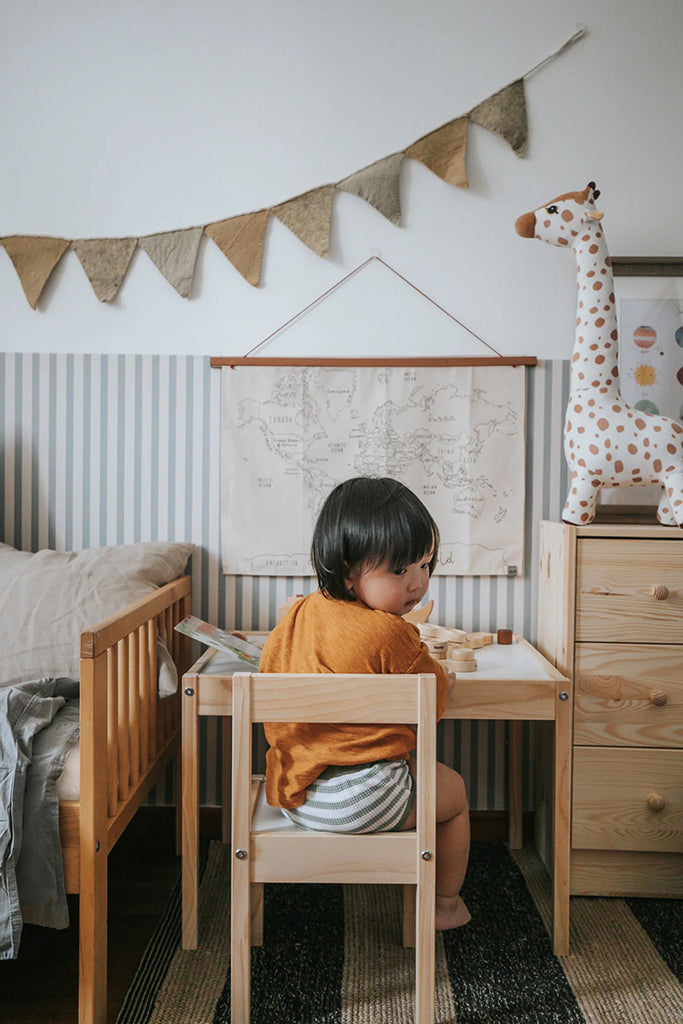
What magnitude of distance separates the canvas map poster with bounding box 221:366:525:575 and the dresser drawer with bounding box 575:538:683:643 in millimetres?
394

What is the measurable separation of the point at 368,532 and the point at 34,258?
1.44 metres

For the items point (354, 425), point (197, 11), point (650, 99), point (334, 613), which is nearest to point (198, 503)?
point (354, 425)

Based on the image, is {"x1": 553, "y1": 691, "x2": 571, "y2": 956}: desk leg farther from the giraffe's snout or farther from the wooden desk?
the giraffe's snout

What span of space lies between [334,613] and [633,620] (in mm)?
800

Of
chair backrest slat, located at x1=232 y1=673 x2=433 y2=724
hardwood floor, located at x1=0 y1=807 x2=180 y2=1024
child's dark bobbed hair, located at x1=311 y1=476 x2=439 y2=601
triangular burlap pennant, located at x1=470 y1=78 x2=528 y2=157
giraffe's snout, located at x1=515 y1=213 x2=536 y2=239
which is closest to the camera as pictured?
chair backrest slat, located at x1=232 y1=673 x2=433 y2=724

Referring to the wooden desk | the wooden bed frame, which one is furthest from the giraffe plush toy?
the wooden bed frame

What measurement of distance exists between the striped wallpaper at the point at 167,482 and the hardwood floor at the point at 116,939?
0.44 feet

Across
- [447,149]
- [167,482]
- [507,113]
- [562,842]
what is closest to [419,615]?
[562,842]

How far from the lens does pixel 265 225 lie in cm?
214

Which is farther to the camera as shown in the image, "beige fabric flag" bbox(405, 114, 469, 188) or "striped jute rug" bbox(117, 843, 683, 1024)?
"beige fabric flag" bbox(405, 114, 469, 188)

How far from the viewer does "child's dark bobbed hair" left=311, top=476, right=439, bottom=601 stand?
1354 mm

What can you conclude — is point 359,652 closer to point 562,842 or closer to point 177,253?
point 562,842

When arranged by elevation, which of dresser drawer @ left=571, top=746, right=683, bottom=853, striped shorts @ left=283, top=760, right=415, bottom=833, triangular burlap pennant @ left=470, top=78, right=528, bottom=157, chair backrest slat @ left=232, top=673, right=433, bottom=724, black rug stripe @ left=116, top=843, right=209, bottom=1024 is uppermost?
triangular burlap pennant @ left=470, top=78, right=528, bottom=157

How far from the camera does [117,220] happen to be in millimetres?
2172
